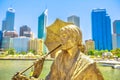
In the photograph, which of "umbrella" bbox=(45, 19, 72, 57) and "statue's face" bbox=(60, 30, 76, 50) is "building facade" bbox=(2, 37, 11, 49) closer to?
"umbrella" bbox=(45, 19, 72, 57)

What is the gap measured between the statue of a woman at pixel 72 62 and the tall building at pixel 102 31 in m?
153

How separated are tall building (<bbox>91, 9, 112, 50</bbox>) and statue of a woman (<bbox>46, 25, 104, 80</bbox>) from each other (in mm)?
152746

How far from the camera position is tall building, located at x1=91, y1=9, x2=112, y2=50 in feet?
515

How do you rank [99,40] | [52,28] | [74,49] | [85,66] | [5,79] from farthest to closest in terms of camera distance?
1. [99,40]
2. [5,79]
3. [52,28]
4. [74,49]
5. [85,66]

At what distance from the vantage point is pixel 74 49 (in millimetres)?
2967

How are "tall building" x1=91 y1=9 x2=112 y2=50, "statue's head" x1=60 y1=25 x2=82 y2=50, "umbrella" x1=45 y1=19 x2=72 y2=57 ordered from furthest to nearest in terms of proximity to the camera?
1. "tall building" x1=91 y1=9 x2=112 y2=50
2. "umbrella" x1=45 y1=19 x2=72 y2=57
3. "statue's head" x1=60 y1=25 x2=82 y2=50

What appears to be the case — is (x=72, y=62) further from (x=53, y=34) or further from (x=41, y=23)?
(x=41, y=23)

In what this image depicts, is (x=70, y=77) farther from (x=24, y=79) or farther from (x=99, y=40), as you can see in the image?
(x=99, y=40)

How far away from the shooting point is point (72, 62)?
2.96 m

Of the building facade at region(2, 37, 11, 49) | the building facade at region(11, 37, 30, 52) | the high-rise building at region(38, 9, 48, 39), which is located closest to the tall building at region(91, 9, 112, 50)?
the high-rise building at region(38, 9, 48, 39)

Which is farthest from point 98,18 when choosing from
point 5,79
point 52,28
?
point 52,28

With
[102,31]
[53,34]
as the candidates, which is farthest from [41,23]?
[53,34]

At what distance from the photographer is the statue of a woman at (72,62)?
273cm

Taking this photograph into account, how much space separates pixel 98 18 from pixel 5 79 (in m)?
155
